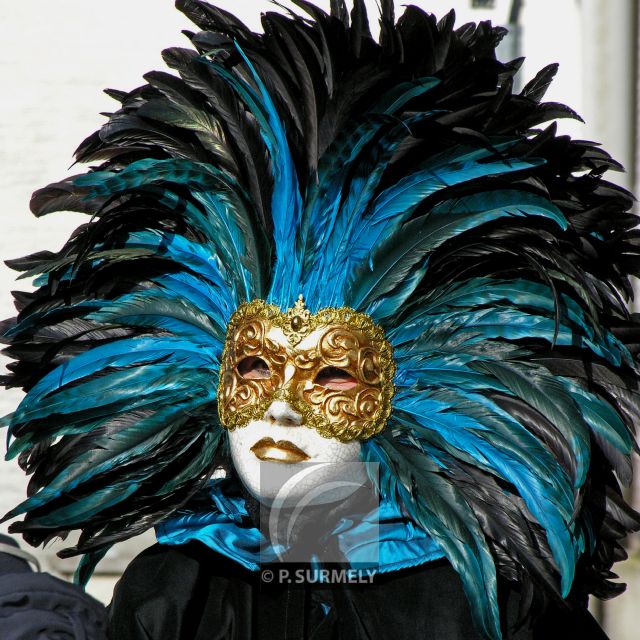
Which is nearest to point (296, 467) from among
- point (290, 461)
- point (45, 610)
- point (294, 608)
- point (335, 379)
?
point (290, 461)

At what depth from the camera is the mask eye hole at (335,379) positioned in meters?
1.74

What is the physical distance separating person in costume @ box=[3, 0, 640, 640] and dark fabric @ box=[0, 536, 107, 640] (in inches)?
5.8

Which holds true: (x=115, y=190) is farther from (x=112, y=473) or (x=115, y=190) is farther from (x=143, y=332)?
(x=112, y=473)

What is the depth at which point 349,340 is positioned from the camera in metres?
1.74

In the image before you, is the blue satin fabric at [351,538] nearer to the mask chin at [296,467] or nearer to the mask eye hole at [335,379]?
the mask chin at [296,467]

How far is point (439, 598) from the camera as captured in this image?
71.2 inches

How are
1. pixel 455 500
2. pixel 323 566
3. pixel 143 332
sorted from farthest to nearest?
pixel 143 332, pixel 323 566, pixel 455 500

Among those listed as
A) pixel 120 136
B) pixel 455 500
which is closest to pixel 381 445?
pixel 455 500

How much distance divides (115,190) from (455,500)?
76 cm

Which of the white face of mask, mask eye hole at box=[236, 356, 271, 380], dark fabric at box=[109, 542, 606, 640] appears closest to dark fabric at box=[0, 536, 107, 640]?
dark fabric at box=[109, 542, 606, 640]

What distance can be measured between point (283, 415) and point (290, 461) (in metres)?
0.07

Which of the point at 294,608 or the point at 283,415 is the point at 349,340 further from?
the point at 294,608

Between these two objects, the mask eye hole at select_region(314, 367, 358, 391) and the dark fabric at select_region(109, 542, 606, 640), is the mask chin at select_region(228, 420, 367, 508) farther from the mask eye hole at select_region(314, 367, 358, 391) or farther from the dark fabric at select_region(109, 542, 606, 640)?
the dark fabric at select_region(109, 542, 606, 640)

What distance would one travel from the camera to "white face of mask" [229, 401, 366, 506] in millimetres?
1709
